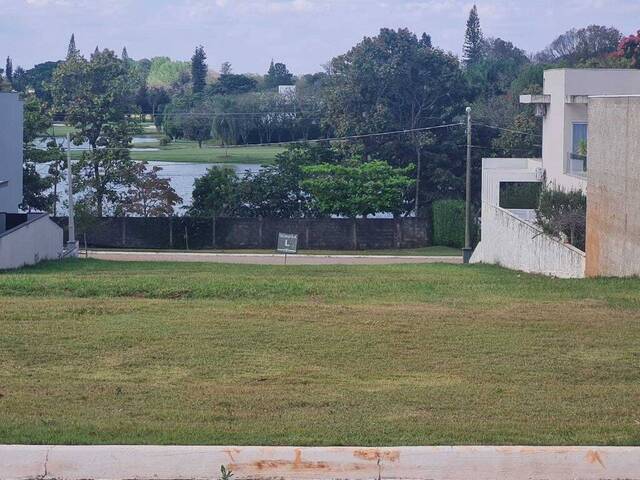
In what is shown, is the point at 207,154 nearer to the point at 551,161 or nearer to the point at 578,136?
the point at 551,161

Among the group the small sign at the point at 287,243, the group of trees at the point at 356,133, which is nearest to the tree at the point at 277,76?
the group of trees at the point at 356,133

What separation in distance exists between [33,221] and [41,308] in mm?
18184

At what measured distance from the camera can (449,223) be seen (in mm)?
53812

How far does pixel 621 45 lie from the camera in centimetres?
7188

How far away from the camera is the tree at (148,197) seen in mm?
54250

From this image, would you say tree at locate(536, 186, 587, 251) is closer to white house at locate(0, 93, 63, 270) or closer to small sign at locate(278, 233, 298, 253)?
small sign at locate(278, 233, 298, 253)

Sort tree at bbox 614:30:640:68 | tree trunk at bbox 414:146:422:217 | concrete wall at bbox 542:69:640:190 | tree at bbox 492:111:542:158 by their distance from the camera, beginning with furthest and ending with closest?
1. tree at bbox 614:30:640:68
2. tree trunk at bbox 414:146:422:217
3. tree at bbox 492:111:542:158
4. concrete wall at bbox 542:69:640:190

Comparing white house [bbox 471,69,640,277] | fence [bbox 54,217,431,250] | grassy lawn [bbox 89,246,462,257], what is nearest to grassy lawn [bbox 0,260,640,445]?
white house [bbox 471,69,640,277]

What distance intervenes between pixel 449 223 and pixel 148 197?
49.0ft

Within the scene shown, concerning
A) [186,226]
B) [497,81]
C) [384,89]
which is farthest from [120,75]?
[497,81]

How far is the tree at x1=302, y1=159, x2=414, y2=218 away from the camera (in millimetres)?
54500

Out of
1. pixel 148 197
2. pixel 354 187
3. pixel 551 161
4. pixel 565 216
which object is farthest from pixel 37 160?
pixel 565 216

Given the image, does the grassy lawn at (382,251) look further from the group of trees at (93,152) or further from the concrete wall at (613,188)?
the concrete wall at (613,188)

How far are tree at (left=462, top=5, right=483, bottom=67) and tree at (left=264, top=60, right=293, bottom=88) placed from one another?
22.2 metres
